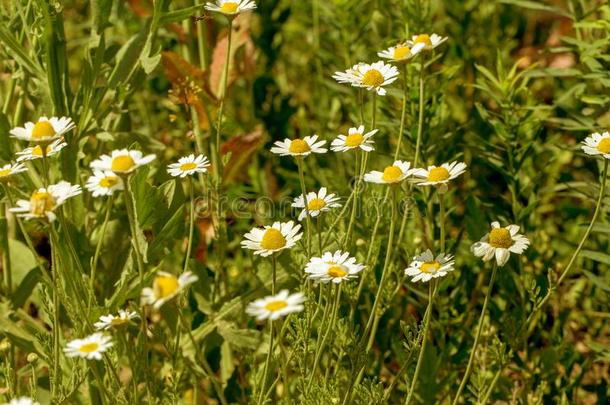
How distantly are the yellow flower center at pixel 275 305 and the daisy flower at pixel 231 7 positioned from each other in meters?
0.56

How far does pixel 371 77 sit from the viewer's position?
1.51m

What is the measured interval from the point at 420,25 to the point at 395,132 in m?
0.24

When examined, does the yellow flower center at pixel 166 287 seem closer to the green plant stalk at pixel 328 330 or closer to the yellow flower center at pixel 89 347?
the yellow flower center at pixel 89 347

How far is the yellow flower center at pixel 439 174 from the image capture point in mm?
1380

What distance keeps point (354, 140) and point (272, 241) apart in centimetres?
22

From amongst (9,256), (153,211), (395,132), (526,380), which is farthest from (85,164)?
(526,380)

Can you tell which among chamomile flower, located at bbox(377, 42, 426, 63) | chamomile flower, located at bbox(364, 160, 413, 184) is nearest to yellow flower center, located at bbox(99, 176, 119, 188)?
chamomile flower, located at bbox(364, 160, 413, 184)

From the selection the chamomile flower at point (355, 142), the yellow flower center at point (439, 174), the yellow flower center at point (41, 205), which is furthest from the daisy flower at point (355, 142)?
the yellow flower center at point (41, 205)

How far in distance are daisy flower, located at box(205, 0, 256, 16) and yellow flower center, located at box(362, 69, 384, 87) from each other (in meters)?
0.22

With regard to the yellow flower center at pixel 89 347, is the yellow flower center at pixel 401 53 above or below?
above

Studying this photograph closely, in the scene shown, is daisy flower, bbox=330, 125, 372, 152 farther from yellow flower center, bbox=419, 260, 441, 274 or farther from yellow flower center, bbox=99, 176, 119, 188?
yellow flower center, bbox=99, 176, 119, 188

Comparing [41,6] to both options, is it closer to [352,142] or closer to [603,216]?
[352,142]

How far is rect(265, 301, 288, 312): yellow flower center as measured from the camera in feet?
3.80

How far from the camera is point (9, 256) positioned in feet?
6.01
